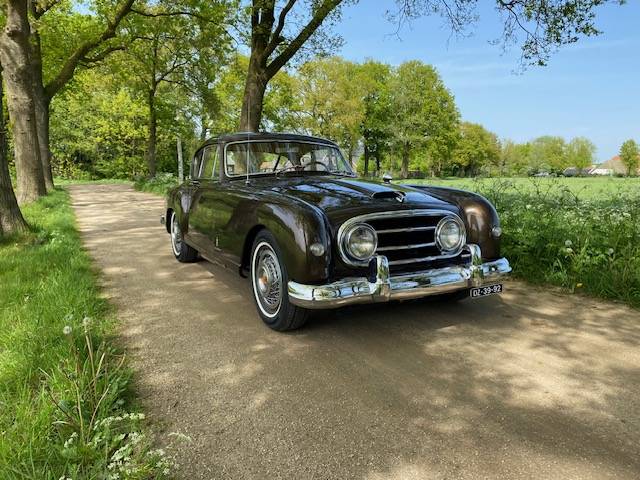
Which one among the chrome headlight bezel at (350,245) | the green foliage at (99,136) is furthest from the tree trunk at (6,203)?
the green foliage at (99,136)

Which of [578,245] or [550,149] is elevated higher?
[550,149]

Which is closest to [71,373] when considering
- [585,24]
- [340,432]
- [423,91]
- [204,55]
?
[340,432]

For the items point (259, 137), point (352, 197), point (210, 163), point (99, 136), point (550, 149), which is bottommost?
point (352, 197)

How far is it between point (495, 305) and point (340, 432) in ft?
8.73

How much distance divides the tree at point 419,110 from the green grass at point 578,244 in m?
43.7

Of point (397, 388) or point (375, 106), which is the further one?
point (375, 106)

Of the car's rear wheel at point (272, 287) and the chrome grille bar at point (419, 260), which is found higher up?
the chrome grille bar at point (419, 260)

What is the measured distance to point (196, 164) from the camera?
5.91 m

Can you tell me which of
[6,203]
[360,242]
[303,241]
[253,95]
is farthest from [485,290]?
[253,95]

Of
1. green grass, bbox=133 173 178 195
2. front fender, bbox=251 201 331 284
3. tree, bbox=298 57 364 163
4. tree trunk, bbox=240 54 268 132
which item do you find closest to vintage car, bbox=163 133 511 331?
front fender, bbox=251 201 331 284

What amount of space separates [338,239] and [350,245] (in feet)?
0.34

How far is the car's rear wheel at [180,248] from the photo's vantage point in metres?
6.19

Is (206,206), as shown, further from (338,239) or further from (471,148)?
(471,148)

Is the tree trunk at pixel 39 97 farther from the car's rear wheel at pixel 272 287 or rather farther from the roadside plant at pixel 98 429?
the roadside plant at pixel 98 429
